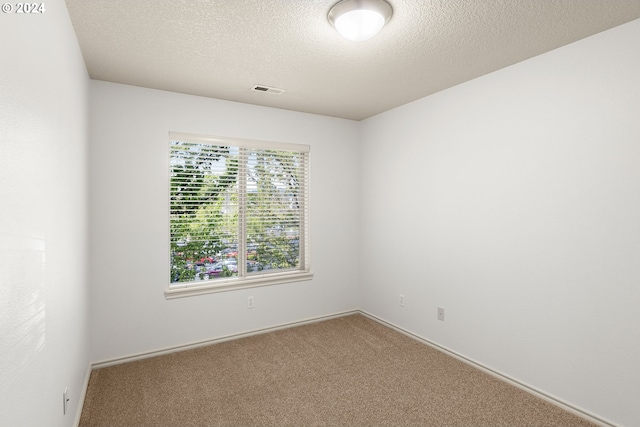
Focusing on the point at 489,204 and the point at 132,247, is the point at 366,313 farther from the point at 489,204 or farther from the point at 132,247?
the point at 132,247

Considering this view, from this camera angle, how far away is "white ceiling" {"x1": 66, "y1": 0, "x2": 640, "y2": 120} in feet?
6.59

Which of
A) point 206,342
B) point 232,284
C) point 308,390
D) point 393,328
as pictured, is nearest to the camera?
point 308,390

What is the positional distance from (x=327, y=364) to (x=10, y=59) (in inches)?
118

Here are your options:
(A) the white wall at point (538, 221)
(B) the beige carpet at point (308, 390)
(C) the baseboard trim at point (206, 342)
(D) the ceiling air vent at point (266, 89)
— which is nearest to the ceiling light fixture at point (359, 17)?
(D) the ceiling air vent at point (266, 89)

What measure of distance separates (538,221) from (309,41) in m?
2.17

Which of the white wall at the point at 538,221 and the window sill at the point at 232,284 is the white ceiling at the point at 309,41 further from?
the window sill at the point at 232,284

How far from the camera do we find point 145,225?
10.9ft

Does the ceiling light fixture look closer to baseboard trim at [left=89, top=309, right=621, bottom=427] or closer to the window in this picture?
the window

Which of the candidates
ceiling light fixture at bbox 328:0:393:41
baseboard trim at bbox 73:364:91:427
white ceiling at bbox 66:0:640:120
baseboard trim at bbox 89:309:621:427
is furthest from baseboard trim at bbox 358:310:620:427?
baseboard trim at bbox 73:364:91:427

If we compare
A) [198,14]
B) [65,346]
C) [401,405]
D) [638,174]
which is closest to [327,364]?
[401,405]

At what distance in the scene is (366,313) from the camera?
4543 mm

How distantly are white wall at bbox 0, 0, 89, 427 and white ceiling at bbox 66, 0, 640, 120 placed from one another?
40cm

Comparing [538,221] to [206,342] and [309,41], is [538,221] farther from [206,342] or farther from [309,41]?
[206,342]

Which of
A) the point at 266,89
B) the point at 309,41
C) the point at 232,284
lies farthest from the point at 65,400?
the point at 266,89
